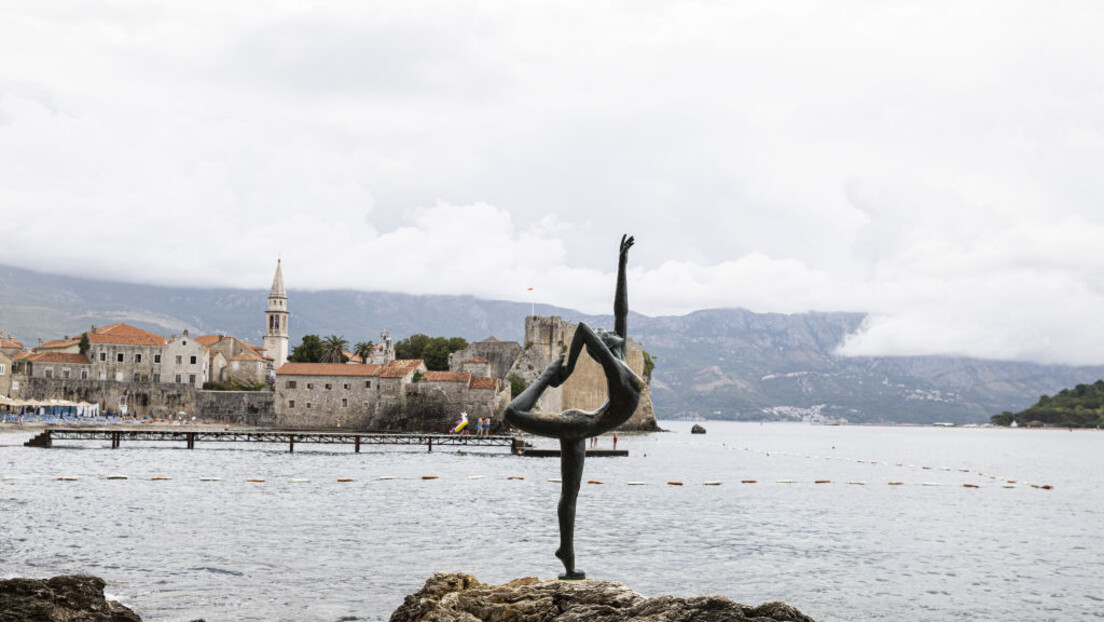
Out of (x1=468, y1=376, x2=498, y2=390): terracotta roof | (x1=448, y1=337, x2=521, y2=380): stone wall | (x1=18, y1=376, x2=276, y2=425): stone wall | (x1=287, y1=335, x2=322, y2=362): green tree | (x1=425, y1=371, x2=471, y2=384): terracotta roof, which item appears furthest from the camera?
(x1=448, y1=337, x2=521, y2=380): stone wall

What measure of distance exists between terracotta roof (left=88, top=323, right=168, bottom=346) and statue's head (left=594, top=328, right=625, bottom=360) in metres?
101

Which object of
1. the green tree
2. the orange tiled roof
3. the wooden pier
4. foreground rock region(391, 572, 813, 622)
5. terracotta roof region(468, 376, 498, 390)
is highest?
the green tree

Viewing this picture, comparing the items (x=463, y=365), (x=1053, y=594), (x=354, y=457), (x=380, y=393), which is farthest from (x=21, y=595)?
(x=463, y=365)

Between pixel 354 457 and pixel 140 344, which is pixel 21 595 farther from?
pixel 140 344

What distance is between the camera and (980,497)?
4766cm

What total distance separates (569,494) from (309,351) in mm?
109628

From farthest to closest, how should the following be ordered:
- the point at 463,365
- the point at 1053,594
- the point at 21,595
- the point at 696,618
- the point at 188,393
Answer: the point at 463,365 → the point at 188,393 → the point at 1053,594 → the point at 21,595 → the point at 696,618

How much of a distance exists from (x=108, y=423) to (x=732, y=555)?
79274 millimetres

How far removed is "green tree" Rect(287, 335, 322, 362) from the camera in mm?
117062

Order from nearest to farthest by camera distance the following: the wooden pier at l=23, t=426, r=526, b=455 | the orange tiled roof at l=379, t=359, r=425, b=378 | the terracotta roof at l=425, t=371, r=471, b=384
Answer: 1. the wooden pier at l=23, t=426, r=526, b=455
2. the terracotta roof at l=425, t=371, r=471, b=384
3. the orange tiled roof at l=379, t=359, r=425, b=378

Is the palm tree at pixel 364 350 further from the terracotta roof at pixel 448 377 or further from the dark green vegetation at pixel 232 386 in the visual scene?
the terracotta roof at pixel 448 377

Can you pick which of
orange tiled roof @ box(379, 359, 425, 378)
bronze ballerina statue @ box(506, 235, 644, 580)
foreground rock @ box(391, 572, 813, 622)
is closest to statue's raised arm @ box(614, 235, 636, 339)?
bronze ballerina statue @ box(506, 235, 644, 580)

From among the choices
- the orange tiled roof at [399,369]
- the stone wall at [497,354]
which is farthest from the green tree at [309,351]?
the orange tiled roof at [399,369]

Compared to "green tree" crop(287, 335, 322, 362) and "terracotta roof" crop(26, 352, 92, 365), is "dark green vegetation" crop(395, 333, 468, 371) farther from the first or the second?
"terracotta roof" crop(26, 352, 92, 365)
